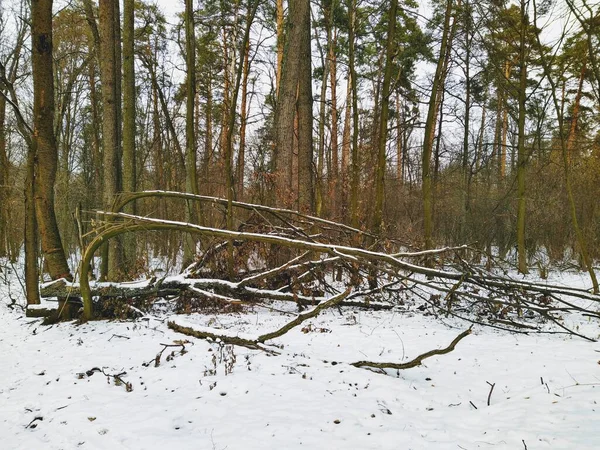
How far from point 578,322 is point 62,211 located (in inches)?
734

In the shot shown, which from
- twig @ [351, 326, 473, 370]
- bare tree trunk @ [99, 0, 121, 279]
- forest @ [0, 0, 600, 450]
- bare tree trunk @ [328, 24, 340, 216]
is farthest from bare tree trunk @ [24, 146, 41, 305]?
bare tree trunk @ [328, 24, 340, 216]

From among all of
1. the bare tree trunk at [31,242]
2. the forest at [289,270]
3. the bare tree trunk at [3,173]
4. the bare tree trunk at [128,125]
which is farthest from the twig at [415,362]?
the bare tree trunk at [3,173]

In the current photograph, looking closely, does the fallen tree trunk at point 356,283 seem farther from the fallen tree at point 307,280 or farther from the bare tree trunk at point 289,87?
the bare tree trunk at point 289,87

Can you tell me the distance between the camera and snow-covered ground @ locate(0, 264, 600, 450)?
8.24 feet

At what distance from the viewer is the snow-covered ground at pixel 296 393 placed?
2.51 m

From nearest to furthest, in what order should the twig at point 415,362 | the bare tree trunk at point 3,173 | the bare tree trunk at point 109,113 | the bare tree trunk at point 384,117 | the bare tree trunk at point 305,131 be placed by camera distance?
the twig at point 415,362 → the bare tree trunk at point 384,117 → the bare tree trunk at point 109,113 → the bare tree trunk at point 305,131 → the bare tree trunk at point 3,173

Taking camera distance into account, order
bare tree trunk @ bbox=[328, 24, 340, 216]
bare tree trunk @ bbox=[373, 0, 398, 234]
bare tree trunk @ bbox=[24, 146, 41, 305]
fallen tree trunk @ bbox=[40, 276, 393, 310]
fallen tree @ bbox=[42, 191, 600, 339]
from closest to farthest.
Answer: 1. fallen tree @ bbox=[42, 191, 600, 339]
2. fallen tree trunk @ bbox=[40, 276, 393, 310]
3. bare tree trunk @ bbox=[24, 146, 41, 305]
4. bare tree trunk @ bbox=[373, 0, 398, 234]
5. bare tree trunk @ bbox=[328, 24, 340, 216]

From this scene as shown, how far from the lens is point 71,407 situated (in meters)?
2.96

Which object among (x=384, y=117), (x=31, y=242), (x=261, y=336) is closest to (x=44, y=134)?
(x=31, y=242)

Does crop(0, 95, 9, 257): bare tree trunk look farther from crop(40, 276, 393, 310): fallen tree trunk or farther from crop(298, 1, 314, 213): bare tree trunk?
crop(298, 1, 314, 213): bare tree trunk

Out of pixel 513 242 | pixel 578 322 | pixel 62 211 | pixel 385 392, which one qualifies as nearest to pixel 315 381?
pixel 385 392

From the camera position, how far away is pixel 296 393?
315cm

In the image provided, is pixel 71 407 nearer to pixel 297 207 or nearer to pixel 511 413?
pixel 511 413

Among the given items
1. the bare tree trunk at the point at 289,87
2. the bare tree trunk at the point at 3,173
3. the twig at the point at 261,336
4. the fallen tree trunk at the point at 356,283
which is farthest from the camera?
the bare tree trunk at the point at 3,173
